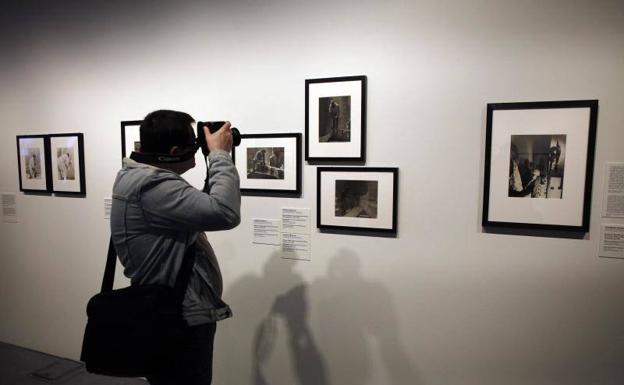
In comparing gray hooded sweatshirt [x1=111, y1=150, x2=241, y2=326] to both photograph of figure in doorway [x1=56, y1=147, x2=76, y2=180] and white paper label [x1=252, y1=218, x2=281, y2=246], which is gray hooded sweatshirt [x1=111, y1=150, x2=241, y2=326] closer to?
white paper label [x1=252, y1=218, x2=281, y2=246]

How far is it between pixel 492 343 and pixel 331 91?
140 centimetres

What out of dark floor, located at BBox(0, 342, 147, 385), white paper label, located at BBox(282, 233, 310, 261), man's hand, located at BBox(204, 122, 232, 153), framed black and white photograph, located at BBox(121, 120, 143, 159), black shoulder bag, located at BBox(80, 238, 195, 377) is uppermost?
framed black and white photograph, located at BBox(121, 120, 143, 159)

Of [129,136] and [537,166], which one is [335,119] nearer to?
[537,166]

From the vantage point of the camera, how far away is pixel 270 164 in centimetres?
206

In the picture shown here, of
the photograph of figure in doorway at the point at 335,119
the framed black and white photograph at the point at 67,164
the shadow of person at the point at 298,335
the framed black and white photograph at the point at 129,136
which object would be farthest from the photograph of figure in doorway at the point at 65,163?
the photograph of figure in doorway at the point at 335,119

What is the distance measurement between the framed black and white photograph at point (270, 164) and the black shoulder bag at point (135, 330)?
→ 0.88 metres

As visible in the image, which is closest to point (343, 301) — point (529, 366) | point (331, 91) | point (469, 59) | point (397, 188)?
point (397, 188)

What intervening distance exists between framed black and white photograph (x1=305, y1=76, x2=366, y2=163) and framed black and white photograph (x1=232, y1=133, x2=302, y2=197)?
9 cm

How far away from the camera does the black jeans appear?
1.33m

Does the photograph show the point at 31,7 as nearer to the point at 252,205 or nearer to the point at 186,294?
the point at 252,205

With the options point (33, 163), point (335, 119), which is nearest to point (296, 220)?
point (335, 119)

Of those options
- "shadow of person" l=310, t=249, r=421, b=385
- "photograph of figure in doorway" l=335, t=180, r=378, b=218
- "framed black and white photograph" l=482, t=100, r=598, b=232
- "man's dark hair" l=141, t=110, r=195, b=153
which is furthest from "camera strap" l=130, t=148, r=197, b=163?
"framed black and white photograph" l=482, t=100, r=598, b=232

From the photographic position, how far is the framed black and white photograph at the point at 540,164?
5.13 feet

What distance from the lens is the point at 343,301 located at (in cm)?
197
